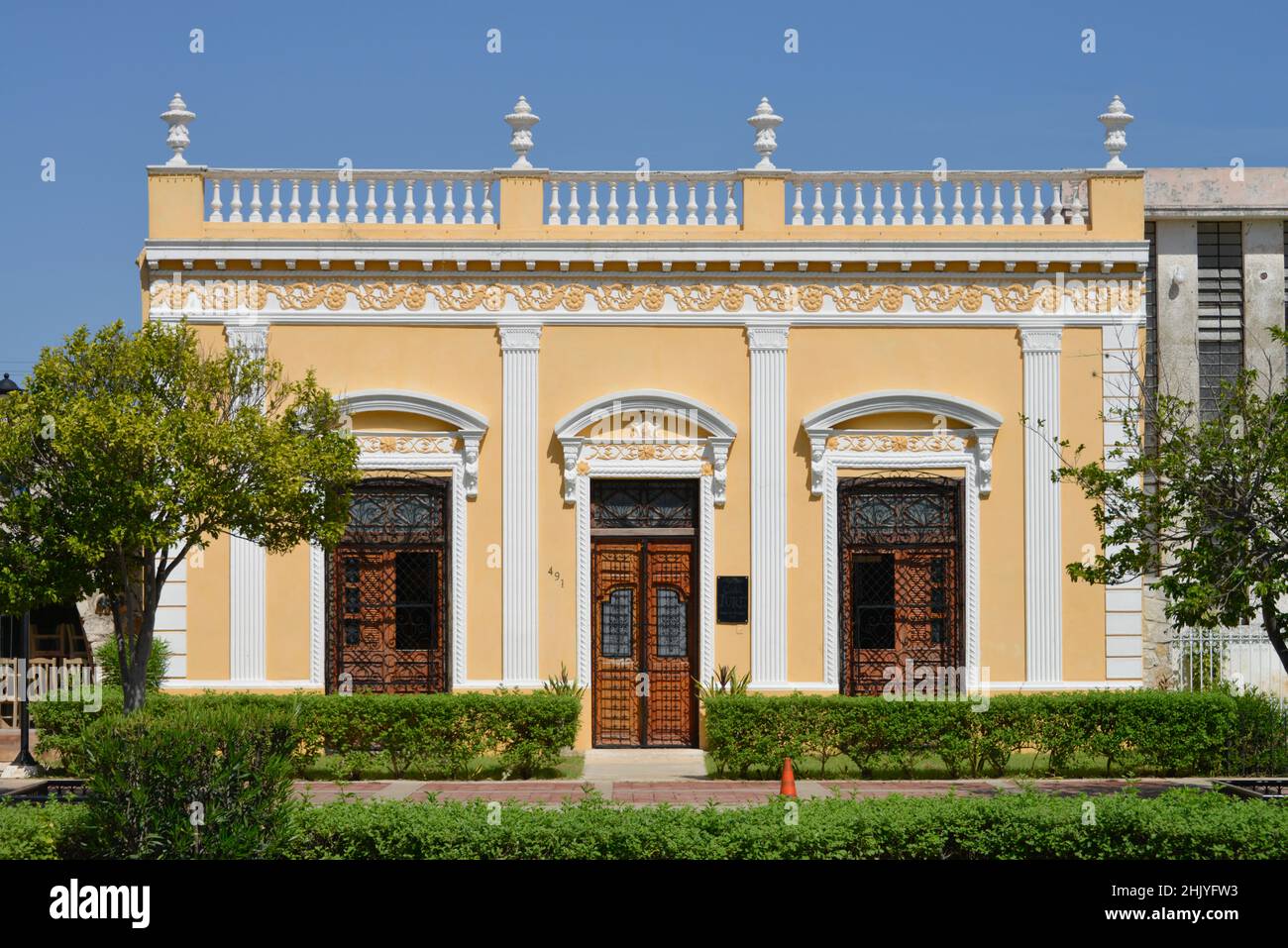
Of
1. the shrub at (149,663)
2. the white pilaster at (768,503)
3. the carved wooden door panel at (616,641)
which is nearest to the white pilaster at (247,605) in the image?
the shrub at (149,663)

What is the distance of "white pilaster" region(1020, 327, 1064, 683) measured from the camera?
18312mm

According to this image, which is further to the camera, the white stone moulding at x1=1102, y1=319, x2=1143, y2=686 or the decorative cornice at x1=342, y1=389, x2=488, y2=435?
the white stone moulding at x1=1102, y1=319, x2=1143, y2=686

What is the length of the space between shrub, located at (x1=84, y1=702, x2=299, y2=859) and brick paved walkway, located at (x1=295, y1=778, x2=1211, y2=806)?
4.48m

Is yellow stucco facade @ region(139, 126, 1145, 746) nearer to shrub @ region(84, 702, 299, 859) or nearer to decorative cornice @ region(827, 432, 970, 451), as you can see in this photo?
decorative cornice @ region(827, 432, 970, 451)

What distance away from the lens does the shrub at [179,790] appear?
10062 mm

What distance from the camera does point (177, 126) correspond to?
18.6m

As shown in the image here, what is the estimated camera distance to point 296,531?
14.9m

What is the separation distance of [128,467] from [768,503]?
7.42 meters

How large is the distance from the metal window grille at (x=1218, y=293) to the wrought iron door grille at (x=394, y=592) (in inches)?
544

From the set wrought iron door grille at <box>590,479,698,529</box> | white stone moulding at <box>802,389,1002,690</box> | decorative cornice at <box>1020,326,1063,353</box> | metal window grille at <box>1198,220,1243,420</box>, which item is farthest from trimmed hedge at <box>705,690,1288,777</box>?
metal window grille at <box>1198,220,1243,420</box>

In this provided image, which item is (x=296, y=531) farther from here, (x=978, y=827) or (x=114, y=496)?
(x=978, y=827)

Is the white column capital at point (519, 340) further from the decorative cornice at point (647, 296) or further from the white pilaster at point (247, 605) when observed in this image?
the white pilaster at point (247, 605)
